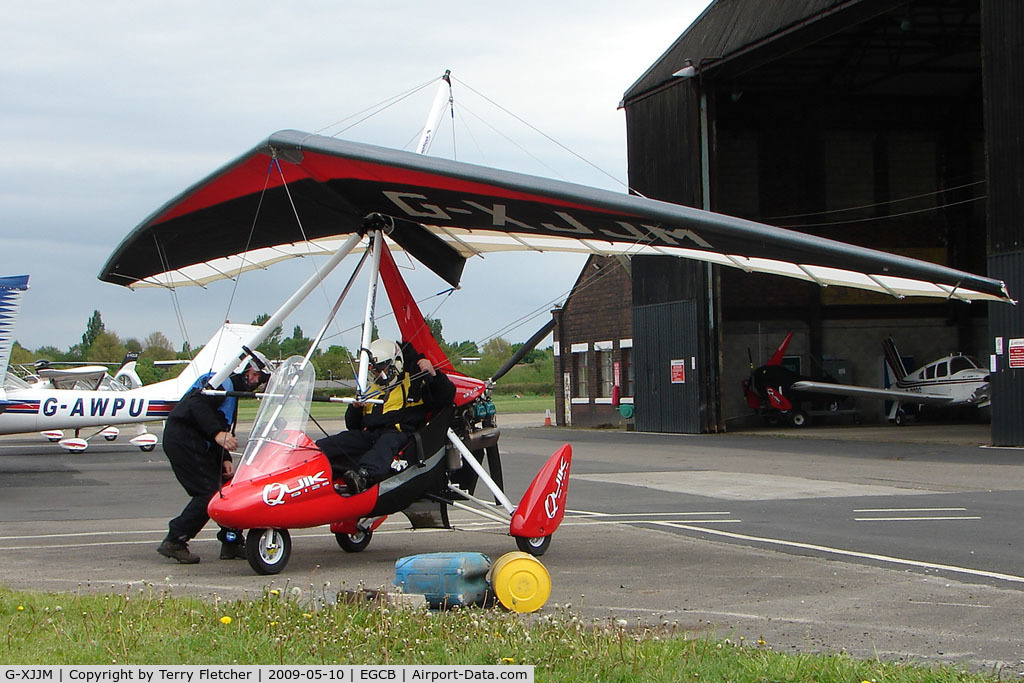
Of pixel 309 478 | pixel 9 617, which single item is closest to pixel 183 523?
pixel 309 478

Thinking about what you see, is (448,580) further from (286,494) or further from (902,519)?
(902,519)

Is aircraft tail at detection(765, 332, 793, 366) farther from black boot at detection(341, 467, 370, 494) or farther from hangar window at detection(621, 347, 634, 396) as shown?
black boot at detection(341, 467, 370, 494)

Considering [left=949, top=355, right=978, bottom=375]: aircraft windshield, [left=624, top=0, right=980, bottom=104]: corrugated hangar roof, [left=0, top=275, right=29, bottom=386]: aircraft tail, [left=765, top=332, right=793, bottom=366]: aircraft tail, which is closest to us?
[left=0, top=275, right=29, bottom=386]: aircraft tail

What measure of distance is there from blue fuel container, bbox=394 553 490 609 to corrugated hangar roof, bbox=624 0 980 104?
866 inches

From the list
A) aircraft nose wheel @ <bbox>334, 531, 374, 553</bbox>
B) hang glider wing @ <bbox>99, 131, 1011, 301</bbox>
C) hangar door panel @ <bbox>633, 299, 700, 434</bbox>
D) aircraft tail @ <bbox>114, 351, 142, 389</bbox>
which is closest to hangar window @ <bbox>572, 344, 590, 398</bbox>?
hangar door panel @ <bbox>633, 299, 700, 434</bbox>

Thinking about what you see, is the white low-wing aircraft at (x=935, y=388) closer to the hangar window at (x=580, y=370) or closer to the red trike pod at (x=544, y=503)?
the hangar window at (x=580, y=370)

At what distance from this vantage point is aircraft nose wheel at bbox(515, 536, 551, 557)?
9.07m

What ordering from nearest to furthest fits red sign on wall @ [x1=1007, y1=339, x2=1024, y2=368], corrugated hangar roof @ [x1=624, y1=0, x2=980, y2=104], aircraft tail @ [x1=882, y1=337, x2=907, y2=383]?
red sign on wall @ [x1=1007, y1=339, x2=1024, y2=368], corrugated hangar roof @ [x1=624, y1=0, x2=980, y2=104], aircraft tail @ [x1=882, y1=337, x2=907, y2=383]

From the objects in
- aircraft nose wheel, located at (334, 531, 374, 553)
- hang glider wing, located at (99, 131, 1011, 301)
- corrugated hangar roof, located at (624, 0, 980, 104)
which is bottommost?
aircraft nose wheel, located at (334, 531, 374, 553)

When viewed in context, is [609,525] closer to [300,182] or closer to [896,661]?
[300,182]

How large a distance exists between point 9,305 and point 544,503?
40.7 ft

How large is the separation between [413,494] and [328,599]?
9.00 ft

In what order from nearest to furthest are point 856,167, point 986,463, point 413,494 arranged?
point 413,494 → point 986,463 → point 856,167

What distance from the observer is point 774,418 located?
120 ft
